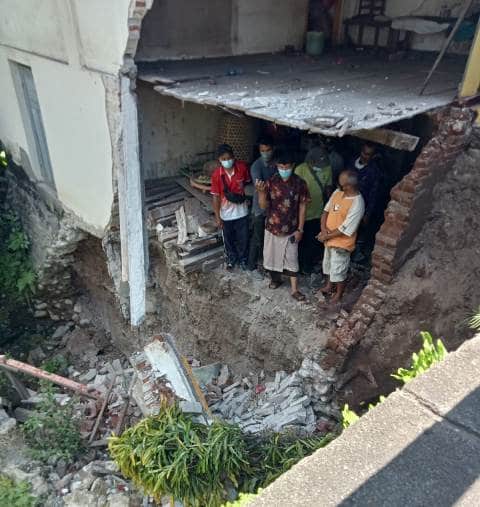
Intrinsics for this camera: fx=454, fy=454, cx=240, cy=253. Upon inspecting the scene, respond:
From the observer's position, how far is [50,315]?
9.94m

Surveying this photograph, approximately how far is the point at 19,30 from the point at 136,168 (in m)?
3.22

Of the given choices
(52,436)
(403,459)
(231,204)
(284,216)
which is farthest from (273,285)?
(403,459)

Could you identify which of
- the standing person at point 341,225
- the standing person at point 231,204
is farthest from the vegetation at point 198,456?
the standing person at point 231,204

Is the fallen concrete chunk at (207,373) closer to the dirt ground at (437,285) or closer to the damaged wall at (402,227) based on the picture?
the damaged wall at (402,227)

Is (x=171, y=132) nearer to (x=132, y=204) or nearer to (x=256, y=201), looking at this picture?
(x=132, y=204)

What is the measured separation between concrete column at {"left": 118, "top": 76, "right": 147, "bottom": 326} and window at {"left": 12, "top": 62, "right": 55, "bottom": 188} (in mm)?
2728

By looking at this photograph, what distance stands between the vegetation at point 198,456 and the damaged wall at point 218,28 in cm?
529

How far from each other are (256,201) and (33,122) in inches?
192

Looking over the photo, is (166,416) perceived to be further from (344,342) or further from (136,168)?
(136,168)

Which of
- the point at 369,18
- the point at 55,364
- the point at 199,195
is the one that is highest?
the point at 369,18

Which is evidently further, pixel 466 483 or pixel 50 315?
pixel 50 315

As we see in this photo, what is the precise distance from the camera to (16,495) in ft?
19.1

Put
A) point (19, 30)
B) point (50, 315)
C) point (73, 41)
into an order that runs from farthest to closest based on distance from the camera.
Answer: point (50, 315) < point (19, 30) < point (73, 41)

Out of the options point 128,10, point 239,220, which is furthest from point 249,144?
point 128,10
